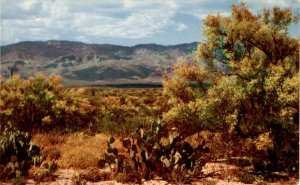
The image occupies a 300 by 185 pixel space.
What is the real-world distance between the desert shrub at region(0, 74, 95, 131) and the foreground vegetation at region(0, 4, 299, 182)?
3.59 meters

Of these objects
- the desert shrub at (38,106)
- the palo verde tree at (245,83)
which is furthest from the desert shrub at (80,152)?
the desert shrub at (38,106)

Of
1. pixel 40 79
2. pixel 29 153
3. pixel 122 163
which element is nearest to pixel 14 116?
pixel 40 79

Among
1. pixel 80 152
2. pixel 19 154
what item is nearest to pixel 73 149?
pixel 80 152

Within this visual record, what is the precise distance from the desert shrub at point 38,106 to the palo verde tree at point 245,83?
6816 mm

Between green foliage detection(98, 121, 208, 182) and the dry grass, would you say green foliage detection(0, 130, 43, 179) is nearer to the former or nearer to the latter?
the dry grass

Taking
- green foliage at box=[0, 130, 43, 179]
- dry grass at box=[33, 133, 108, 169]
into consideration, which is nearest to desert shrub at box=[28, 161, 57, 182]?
green foliage at box=[0, 130, 43, 179]

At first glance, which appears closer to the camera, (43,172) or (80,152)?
(43,172)

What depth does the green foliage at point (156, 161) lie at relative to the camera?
39.1 feet

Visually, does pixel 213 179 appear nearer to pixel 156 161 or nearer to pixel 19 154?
pixel 156 161

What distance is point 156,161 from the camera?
40.2 feet

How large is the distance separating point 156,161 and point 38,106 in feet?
33.9

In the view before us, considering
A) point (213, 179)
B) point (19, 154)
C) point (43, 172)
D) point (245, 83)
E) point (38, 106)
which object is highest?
point (245, 83)

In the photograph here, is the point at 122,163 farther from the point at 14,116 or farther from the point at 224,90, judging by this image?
the point at 14,116

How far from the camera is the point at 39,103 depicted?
833 inches
